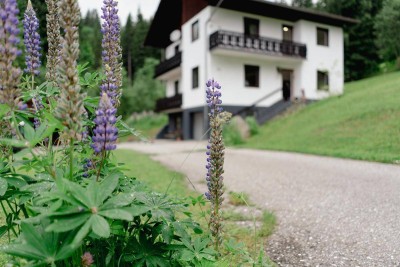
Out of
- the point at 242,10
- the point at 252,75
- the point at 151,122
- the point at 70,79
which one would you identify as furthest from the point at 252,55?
the point at 70,79

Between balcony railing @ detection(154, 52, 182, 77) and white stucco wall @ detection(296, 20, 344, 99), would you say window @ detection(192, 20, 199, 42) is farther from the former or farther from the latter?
white stucco wall @ detection(296, 20, 344, 99)

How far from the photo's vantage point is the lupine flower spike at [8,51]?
1435 mm

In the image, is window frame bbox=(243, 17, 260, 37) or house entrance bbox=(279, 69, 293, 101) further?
house entrance bbox=(279, 69, 293, 101)

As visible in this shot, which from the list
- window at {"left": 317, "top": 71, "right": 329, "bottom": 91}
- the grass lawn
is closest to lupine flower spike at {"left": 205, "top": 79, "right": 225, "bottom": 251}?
window at {"left": 317, "top": 71, "right": 329, "bottom": 91}

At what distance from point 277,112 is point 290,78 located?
4.88 m

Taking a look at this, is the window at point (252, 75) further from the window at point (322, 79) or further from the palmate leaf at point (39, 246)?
the palmate leaf at point (39, 246)

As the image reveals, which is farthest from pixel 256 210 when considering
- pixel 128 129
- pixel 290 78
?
pixel 290 78

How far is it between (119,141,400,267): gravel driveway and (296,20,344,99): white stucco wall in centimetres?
1653

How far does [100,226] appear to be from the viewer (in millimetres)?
1325

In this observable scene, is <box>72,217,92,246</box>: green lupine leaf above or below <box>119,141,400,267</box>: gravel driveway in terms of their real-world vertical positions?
above

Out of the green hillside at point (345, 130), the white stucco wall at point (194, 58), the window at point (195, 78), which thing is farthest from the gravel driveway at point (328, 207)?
the window at point (195, 78)

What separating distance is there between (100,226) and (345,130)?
12.8 meters

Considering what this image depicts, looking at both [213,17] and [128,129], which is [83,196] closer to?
[128,129]

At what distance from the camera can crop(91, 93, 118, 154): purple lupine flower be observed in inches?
61.7
